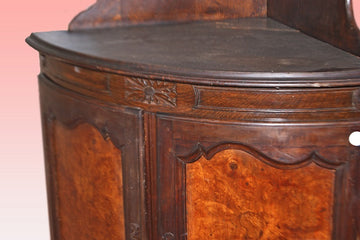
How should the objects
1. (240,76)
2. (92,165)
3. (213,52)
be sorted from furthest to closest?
(92,165)
(213,52)
(240,76)

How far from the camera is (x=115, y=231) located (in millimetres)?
2277

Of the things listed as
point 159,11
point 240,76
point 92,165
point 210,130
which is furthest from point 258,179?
point 159,11

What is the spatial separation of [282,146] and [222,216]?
0.99ft

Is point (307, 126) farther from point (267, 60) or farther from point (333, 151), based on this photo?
point (267, 60)

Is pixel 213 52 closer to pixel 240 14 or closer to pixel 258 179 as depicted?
pixel 258 179

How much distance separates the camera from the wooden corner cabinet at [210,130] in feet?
6.14

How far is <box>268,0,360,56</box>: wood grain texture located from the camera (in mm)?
2043

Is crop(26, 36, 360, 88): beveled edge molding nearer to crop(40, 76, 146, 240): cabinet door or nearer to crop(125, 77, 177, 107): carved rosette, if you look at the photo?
crop(125, 77, 177, 107): carved rosette

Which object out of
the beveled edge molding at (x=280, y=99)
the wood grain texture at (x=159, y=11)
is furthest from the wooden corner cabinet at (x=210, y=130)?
the wood grain texture at (x=159, y=11)

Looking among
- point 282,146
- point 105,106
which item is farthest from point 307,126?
point 105,106

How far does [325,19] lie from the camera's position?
2.22m

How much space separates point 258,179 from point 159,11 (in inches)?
40.6

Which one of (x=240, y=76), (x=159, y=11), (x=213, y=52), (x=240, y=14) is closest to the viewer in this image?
(x=240, y=76)

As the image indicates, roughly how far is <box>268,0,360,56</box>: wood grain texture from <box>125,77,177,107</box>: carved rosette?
0.57 meters
